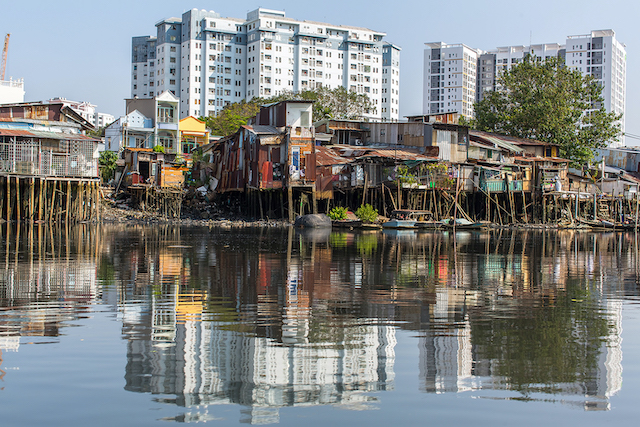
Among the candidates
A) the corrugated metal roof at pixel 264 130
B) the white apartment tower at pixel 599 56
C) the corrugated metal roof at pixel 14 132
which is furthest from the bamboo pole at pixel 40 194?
the white apartment tower at pixel 599 56

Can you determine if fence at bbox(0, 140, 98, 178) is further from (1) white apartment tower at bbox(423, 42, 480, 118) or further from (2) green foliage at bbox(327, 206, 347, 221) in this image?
(1) white apartment tower at bbox(423, 42, 480, 118)

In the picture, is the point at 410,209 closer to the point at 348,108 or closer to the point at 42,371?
the point at 348,108

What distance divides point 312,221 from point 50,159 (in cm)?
1675

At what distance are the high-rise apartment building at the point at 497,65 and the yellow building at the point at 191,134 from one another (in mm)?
95976

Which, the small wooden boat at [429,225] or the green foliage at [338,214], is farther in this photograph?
the green foliage at [338,214]

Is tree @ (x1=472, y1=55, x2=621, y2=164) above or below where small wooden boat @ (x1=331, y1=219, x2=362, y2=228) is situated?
above

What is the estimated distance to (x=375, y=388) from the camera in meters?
6.92

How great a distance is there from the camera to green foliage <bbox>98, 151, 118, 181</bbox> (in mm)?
57875

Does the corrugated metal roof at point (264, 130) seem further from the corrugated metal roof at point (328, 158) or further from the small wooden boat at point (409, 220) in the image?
the small wooden boat at point (409, 220)

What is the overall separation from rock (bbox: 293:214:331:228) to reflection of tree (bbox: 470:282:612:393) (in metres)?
31.4

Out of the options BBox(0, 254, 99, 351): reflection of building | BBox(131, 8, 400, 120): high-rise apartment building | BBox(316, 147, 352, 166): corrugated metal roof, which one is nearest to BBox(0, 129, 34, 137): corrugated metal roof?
BBox(316, 147, 352, 166): corrugated metal roof

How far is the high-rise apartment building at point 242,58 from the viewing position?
362ft

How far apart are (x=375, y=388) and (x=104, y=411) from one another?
2.69m

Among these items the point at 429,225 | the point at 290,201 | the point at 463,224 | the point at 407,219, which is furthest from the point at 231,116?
the point at 463,224
